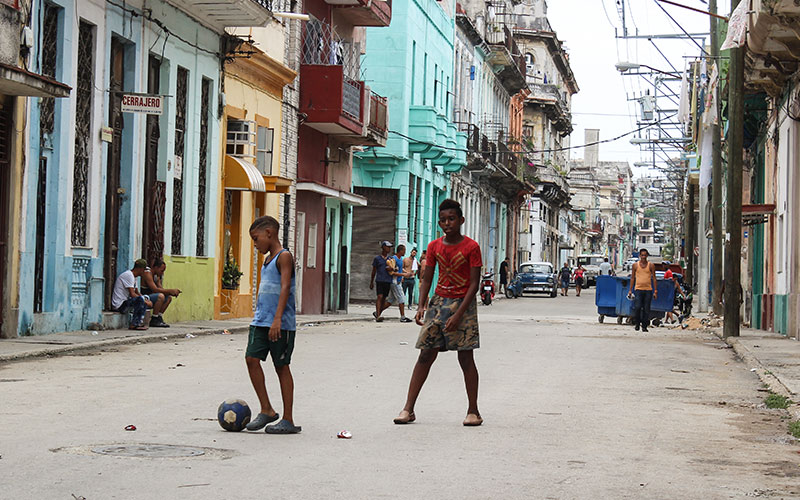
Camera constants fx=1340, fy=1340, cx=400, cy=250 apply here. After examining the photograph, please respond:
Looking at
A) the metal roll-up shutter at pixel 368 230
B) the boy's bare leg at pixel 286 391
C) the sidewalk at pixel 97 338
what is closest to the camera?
the boy's bare leg at pixel 286 391

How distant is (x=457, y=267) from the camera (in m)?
10.3

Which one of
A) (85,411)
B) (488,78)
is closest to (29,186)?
(85,411)

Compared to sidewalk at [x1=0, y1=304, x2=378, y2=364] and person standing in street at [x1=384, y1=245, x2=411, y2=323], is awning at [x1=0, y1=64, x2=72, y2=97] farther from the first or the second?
person standing in street at [x1=384, y1=245, x2=411, y2=323]

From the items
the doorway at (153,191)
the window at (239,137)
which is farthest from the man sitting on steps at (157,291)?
the window at (239,137)

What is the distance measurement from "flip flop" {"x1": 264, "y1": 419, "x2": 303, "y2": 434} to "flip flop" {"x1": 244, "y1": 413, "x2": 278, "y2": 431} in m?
0.13

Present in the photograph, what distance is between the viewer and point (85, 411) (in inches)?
393

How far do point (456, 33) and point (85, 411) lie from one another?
42683mm

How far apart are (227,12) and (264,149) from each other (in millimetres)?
4685

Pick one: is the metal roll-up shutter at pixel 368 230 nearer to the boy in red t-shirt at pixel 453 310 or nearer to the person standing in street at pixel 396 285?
the person standing in street at pixel 396 285

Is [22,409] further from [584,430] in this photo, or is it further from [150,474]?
[584,430]

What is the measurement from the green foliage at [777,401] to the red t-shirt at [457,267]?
344 cm

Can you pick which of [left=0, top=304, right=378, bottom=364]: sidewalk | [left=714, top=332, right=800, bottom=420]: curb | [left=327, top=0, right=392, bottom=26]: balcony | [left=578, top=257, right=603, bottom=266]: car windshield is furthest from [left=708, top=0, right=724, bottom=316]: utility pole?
[left=578, top=257, right=603, bottom=266]: car windshield

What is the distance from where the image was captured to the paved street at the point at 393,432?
7148 mm

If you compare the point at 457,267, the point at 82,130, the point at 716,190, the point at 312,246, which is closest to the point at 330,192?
the point at 312,246
